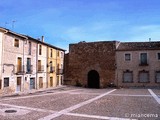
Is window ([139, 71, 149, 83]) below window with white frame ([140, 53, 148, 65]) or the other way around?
below

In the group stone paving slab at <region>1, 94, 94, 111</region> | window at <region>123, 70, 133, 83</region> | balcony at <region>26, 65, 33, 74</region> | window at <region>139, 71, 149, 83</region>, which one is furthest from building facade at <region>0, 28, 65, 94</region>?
window at <region>139, 71, 149, 83</region>

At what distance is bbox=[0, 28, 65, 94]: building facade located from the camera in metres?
23.0

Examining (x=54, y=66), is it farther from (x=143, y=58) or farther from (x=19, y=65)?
(x=143, y=58)

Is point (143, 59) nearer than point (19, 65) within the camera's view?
No

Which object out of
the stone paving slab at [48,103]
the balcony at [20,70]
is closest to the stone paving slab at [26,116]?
the stone paving slab at [48,103]

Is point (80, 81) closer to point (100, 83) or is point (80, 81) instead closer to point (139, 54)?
point (100, 83)

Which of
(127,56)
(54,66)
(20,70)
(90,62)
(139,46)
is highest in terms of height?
(139,46)

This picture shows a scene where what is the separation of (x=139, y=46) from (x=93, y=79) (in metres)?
8.77

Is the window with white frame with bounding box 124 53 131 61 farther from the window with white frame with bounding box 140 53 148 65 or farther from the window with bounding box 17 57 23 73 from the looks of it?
the window with bounding box 17 57 23 73

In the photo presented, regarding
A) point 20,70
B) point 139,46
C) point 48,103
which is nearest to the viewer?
point 48,103

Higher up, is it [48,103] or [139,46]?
[139,46]

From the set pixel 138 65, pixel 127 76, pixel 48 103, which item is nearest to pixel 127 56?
pixel 138 65

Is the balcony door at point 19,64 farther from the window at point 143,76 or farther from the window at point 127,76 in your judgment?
the window at point 143,76

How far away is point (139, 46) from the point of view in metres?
34.8
